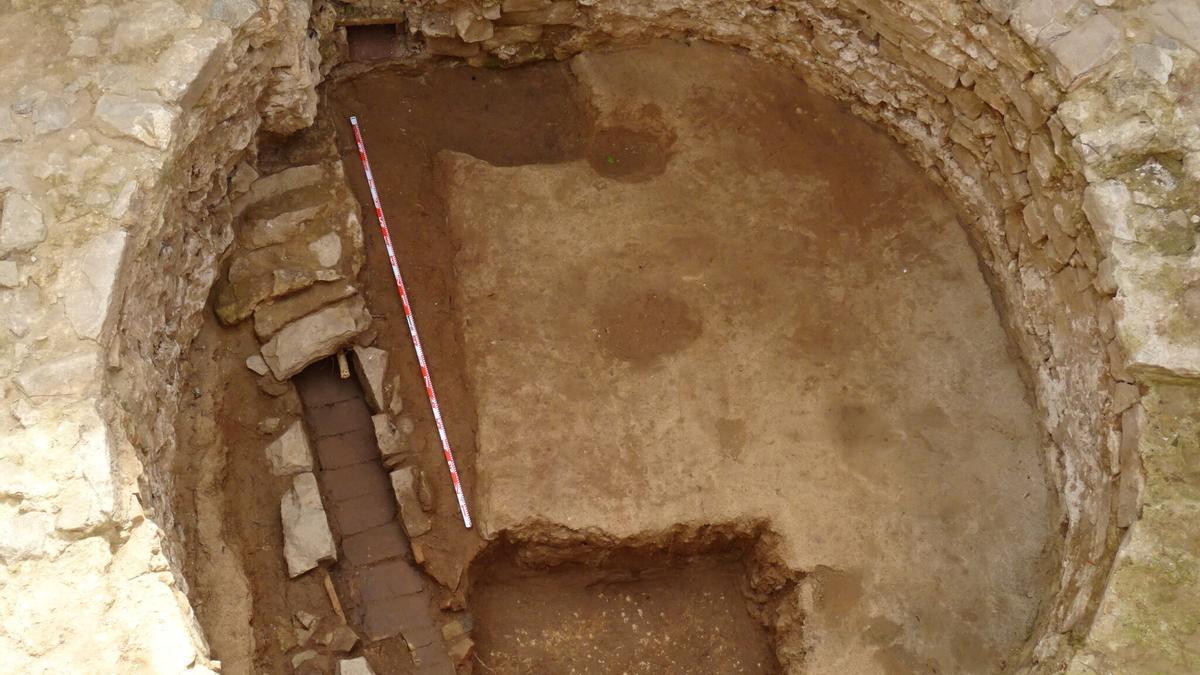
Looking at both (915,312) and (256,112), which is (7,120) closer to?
(256,112)

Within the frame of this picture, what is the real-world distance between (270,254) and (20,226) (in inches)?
65.4

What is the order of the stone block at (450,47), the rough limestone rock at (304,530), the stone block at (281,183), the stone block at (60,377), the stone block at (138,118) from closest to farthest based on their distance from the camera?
1. the stone block at (60,377)
2. the stone block at (138,118)
3. the rough limestone rock at (304,530)
4. the stone block at (281,183)
5. the stone block at (450,47)

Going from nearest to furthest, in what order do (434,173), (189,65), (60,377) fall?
(60,377)
(189,65)
(434,173)

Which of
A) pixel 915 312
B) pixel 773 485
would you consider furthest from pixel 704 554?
pixel 915 312

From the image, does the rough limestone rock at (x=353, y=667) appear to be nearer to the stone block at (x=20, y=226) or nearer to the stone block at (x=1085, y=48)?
the stone block at (x=20, y=226)

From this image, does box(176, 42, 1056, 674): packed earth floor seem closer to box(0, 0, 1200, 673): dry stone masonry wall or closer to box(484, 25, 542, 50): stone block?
box(0, 0, 1200, 673): dry stone masonry wall

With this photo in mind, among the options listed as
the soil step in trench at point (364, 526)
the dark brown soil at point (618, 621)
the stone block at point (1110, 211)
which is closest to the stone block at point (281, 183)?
the soil step in trench at point (364, 526)

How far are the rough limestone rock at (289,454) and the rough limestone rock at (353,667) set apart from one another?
105 cm

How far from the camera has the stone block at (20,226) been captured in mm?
4367

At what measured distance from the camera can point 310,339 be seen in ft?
19.2

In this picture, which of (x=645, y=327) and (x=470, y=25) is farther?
(x=470, y=25)

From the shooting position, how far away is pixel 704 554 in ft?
20.0

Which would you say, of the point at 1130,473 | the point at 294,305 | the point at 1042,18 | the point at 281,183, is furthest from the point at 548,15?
the point at 1130,473

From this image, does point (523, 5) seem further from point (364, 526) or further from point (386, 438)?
point (364, 526)
